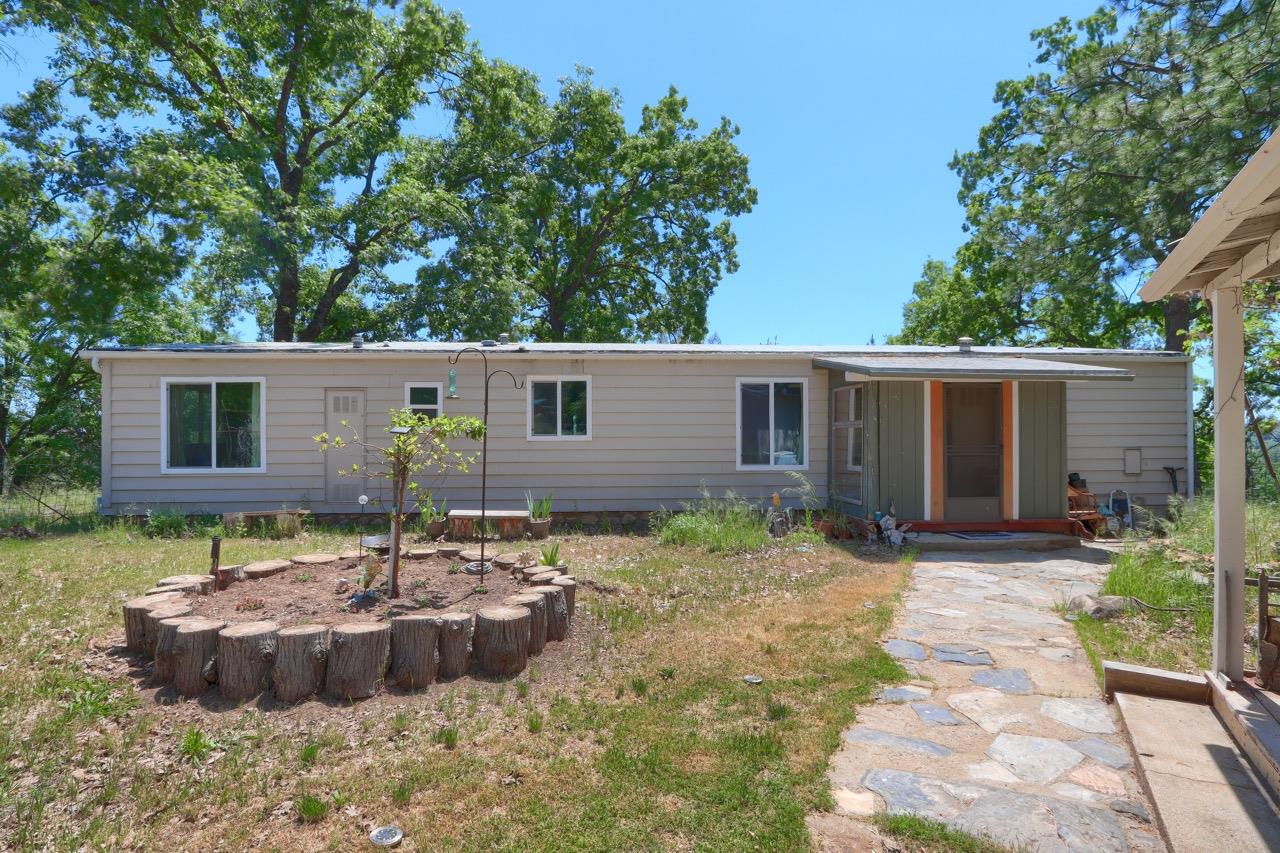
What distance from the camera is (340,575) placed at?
18.0 feet

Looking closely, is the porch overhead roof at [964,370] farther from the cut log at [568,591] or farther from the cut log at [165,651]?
the cut log at [165,651]

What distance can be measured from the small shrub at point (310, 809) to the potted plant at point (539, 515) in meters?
6.42

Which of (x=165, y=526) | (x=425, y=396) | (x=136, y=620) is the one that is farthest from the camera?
(x=425, y=396)

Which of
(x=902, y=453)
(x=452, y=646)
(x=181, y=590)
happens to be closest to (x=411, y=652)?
(x=452, y=646)

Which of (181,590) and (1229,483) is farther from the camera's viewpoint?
(181,590)

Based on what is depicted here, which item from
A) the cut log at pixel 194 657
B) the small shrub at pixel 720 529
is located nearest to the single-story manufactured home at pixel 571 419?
the small shrub at pixel 720 529

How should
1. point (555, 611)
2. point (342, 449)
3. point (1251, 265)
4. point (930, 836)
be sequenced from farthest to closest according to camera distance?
point (342, 449), point (555, 611), point (1251, 265), point (930, 836)

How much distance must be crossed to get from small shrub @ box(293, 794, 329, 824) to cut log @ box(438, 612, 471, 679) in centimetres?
125

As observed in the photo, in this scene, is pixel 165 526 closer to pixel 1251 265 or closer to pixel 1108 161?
pixel 1251 265

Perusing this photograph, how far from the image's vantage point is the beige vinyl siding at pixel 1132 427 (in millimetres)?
10789

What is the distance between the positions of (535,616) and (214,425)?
802cm

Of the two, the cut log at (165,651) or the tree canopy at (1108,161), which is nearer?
the cut log at (165,651)

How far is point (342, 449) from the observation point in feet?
33.8

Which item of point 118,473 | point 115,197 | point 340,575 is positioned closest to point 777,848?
point 340,575
